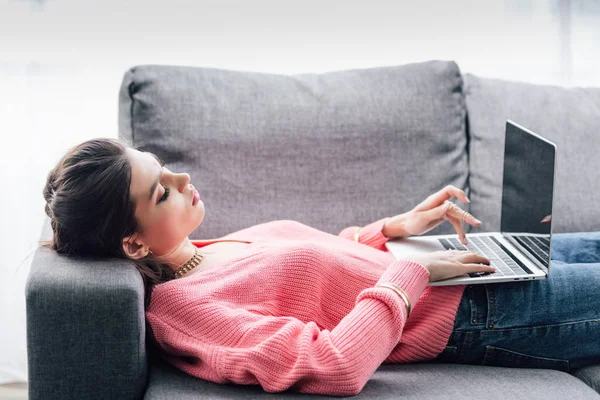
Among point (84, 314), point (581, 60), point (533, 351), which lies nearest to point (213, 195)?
point (84, 314)

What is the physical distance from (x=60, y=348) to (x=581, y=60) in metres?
2.12

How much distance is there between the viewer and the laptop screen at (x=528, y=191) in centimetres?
158

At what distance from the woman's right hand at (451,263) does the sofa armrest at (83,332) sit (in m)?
0.60

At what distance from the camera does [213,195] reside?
2020 millimetres

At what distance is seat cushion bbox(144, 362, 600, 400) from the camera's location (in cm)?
139

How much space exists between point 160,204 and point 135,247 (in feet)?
0.35

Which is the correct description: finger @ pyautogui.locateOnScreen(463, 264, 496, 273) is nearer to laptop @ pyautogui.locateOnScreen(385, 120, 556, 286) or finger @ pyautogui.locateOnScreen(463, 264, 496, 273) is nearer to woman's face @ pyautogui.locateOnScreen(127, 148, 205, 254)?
laptop @ pyautogui.locateOnScreen(385, 120, 556, 286)

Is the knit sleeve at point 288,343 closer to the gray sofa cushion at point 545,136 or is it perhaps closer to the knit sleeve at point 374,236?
the knit sleeve at point 374,236

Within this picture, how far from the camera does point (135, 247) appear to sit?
152 cm

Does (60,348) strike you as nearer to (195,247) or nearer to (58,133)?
(195,247)

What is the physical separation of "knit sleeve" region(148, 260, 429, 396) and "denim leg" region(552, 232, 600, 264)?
587 millimetres

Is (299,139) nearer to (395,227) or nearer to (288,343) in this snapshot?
(395,227)

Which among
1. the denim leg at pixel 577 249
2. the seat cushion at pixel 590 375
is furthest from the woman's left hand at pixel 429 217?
the seat cushion at pixel 590 375

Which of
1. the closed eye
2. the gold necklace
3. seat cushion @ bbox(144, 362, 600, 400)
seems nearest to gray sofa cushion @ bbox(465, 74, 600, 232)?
seat cushion @ bbox(144, 362, 600, 400)
